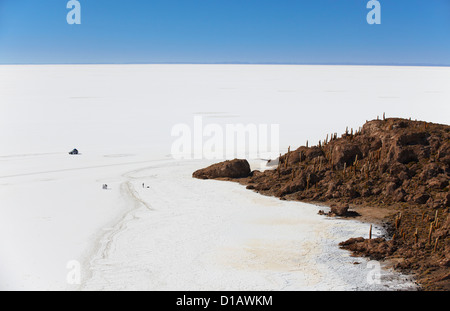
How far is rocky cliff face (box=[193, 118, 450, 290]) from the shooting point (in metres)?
10.5

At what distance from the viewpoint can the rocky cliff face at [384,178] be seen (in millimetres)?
10516

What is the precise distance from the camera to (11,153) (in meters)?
21.1

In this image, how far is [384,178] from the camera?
13.6m

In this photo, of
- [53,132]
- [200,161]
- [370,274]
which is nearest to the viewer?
[370,274]

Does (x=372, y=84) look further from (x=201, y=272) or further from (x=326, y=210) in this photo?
(x=201, y=272)

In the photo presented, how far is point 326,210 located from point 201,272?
5.01 metres

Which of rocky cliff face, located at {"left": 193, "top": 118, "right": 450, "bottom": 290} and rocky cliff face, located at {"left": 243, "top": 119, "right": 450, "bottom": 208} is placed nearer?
rocky cliff face, located at {"left": 193, "top": 118, "right": 450, "bottom": 290}

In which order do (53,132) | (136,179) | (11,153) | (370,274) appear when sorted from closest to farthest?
1. (370,274)
2. (136,179)
3. (11,153)
4. (53,132)

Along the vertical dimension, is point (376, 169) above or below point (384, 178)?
above

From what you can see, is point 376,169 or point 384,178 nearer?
point 384,178

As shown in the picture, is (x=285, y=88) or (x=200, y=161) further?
(x=285, y=88)

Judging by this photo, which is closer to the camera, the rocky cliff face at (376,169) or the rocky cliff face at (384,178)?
the rocky cliff face at (384,178)
